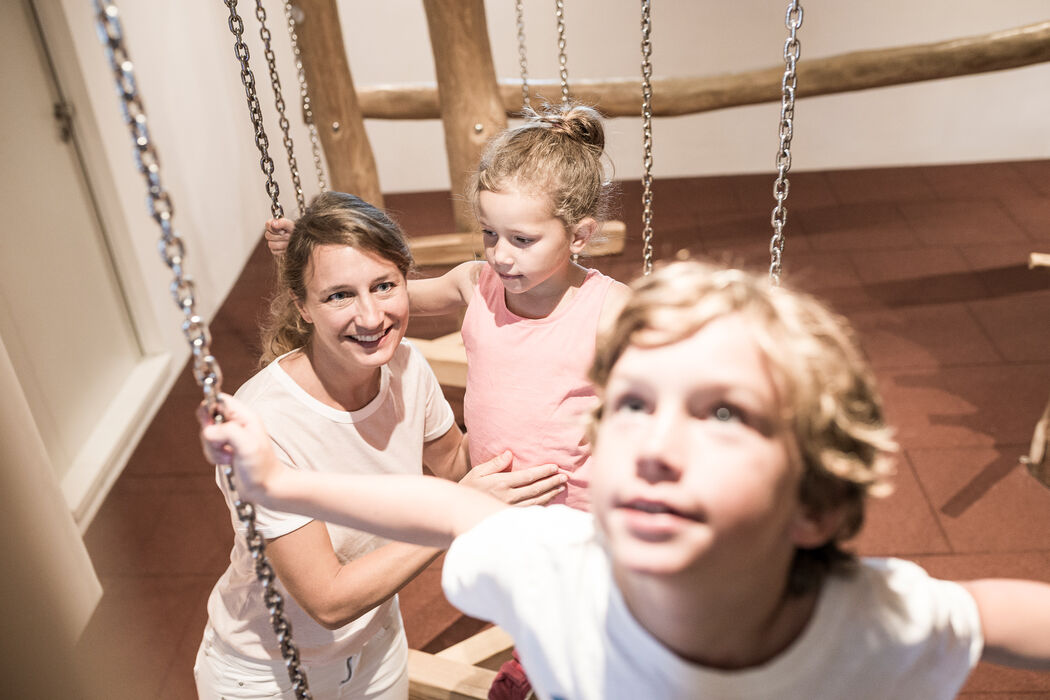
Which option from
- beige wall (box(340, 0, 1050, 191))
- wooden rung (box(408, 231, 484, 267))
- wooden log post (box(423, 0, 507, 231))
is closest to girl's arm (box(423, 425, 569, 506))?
wooden log post (box(423, 0, 507, 231))

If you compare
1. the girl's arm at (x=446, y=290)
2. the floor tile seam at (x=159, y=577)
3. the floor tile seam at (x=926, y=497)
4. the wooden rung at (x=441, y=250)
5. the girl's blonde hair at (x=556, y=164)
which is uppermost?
the girl's blonde hair at (x=556, y=164)

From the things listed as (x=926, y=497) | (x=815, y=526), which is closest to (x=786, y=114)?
(x=815, y=526)

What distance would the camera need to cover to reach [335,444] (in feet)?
5.03

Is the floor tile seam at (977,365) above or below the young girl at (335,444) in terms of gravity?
below

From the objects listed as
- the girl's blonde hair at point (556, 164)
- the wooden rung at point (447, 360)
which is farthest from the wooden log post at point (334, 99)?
the girl's blonde hair at point (556, 164)

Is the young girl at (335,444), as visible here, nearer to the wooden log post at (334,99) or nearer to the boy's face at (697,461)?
the boy's face at (697,461)

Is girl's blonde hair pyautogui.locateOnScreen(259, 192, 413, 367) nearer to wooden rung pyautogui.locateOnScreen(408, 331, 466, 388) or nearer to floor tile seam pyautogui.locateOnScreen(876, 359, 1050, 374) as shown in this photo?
wooden rung pyautogui.locateOnScreen(408, 331, 466, 388)

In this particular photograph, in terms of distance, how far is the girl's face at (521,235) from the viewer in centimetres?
164

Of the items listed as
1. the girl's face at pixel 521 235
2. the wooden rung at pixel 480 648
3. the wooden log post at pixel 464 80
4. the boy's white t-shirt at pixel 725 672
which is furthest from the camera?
the wooden log post at pixel 464 80

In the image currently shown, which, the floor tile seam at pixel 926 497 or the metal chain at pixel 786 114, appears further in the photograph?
the floor tile seam at pixel 926 497

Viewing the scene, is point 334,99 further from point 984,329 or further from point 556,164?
point 984,329

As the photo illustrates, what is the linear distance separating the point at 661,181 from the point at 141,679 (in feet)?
13.5

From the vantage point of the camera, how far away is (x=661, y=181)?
565 cm

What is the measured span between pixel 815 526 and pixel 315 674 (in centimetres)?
110
